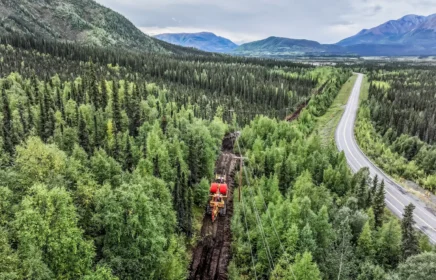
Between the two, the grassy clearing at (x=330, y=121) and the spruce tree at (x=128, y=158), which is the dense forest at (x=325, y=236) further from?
the grassy clearing at (x=330, y=121)

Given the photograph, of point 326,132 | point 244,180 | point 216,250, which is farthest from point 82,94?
point 326,132

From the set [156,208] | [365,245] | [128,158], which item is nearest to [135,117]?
[128,158]

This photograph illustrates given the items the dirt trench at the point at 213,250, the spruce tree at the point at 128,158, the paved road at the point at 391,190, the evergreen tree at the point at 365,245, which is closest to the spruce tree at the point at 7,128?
the spruce tree at the point at 128,158

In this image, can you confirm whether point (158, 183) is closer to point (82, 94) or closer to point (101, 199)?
→ point (101, 199)

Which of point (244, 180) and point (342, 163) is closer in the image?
point (342, 163)

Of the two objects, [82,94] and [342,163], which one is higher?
[82,94]
